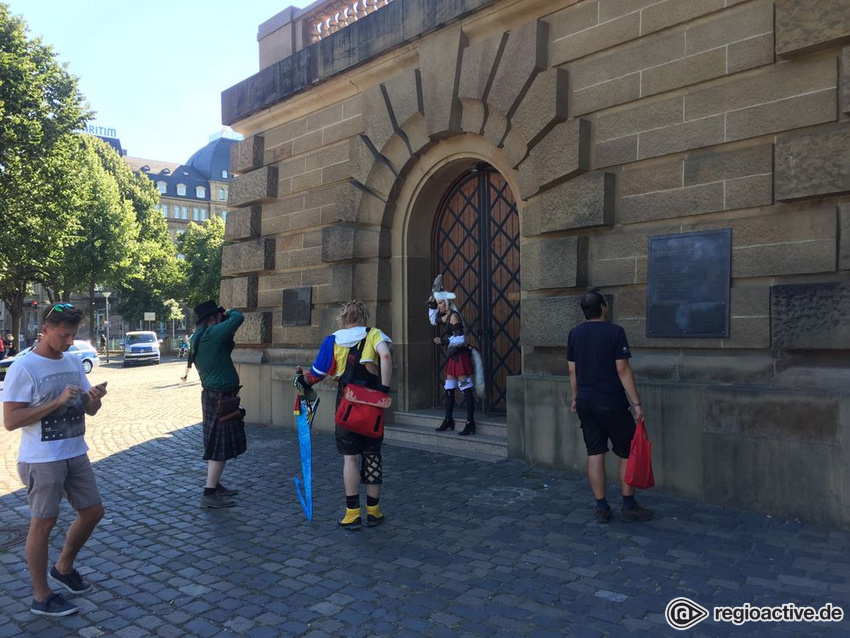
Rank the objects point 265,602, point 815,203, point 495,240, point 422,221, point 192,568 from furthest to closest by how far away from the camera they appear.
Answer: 1. point 422,221
2. point 495,240
3. point 815,203
4. point 192,568
5. point 265,602

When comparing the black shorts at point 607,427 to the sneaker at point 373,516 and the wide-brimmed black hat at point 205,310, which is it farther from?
the wide-brimmed black hat at point 205,310

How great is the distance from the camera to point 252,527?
5.36 meters

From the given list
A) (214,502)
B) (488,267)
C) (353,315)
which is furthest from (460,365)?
(214,502)

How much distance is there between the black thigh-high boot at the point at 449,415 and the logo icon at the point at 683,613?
4.62 metres

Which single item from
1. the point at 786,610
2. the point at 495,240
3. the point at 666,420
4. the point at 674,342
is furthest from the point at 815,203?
the point at 495,240

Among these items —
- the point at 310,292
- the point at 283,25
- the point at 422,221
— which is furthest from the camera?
the point at 283,25

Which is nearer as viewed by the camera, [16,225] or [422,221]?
[422,221]

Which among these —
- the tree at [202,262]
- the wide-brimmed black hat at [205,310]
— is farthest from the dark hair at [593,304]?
the tree at [202,262]

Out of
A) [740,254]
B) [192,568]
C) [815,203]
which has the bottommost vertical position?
[192,568]

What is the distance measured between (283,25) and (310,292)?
4477 mm

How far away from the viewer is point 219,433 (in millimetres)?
5988

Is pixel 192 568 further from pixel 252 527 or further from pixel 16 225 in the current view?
pixel 16 225

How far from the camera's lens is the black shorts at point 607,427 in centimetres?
512
